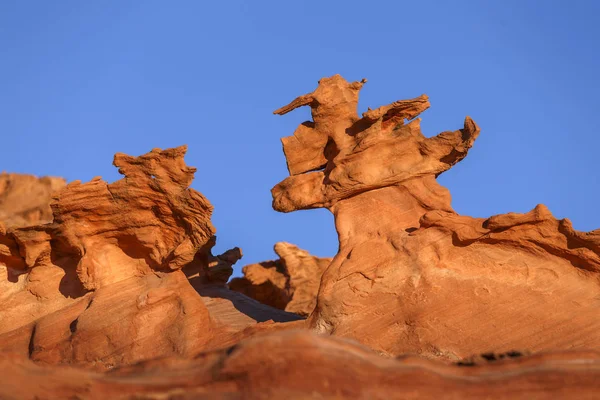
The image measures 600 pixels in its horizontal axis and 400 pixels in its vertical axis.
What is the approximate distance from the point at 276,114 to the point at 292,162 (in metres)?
0.98

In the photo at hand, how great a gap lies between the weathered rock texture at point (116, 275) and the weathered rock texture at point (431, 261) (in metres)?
2.24

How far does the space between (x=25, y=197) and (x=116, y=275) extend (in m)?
15.8

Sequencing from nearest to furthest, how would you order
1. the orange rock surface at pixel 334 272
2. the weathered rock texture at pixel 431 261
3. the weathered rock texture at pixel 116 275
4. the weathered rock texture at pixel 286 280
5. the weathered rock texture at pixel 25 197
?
the orange rock surface at pixel 334 272 < the weathered rock texture at pixel 431 261 < the weathered rock texture at pixel 116 275 < the weathered rock texture at pixel 286 280 < the weathered rock texture at pixel 25 197

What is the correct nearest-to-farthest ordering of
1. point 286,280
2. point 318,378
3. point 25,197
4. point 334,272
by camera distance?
1. point 318,378
2. point 334,272
3. point 286,280
4. point 25,197

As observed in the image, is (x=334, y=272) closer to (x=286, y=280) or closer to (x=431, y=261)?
(x=431, y=261)

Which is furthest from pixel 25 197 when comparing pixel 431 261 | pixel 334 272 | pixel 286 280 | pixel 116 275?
pixel 431 261

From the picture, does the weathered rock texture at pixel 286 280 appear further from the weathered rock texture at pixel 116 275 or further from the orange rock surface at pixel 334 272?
the weathered rock texture at pixel 116 275

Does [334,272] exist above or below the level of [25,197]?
below

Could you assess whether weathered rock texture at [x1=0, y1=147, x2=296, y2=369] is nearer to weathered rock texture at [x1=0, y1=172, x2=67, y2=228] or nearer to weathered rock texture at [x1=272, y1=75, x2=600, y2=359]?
weathered rock texture at [x1=272, y1=75, x2=600, y2=359]

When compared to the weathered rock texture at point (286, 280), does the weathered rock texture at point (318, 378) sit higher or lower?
lower

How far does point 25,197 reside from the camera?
3084 cm

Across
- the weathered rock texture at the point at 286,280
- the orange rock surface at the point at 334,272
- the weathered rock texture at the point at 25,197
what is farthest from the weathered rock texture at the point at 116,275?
the weathered rock texture at the point at 25,197

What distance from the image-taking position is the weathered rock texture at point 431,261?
13055 millimetres

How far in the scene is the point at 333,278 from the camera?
14.0m
